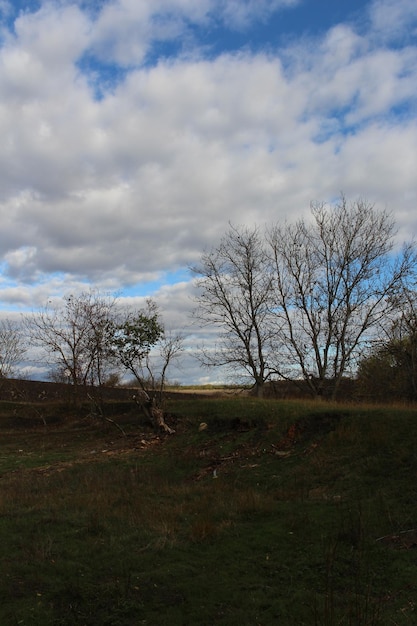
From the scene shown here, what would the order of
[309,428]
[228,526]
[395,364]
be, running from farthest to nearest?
[395,364], [309,428], [228,526]

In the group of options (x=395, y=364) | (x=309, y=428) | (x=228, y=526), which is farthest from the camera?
(x=395, y=364)

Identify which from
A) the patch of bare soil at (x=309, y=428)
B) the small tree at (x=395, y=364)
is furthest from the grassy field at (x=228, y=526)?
the small tree at (x=395, y=364)

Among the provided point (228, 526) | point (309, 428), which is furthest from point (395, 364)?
point (228, 526)

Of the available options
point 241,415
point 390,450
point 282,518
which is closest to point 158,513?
point 282,518

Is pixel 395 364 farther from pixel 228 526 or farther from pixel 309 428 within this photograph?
pixel 228 526

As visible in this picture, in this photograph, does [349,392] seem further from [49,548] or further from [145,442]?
[49,548]

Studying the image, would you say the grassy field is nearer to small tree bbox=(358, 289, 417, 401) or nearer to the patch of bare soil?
the patch of bare soil

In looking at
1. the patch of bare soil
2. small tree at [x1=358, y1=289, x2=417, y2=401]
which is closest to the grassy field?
the patch of bare soil

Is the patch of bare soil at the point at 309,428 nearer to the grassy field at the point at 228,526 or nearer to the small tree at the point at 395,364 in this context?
the grassy field at the point at 228,526

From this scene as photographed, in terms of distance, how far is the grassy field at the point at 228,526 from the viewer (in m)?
5.20

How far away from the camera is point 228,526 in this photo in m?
8.14

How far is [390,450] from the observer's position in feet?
36.7

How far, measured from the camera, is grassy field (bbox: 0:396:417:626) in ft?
17.1

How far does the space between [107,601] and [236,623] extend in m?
1.48
